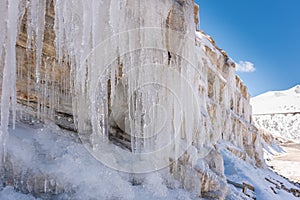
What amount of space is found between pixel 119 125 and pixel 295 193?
936cm

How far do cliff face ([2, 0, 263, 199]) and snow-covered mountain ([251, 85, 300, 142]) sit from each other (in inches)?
1602

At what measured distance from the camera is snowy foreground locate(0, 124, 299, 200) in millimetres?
3082

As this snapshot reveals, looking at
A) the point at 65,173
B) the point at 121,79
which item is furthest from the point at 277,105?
the point at 65,173

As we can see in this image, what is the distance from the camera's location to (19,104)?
14.0 feet

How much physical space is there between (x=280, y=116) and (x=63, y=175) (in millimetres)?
56693

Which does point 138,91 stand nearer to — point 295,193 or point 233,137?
point 295,193

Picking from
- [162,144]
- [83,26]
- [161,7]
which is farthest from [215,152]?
[83,26]

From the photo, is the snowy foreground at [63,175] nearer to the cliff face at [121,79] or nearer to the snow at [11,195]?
the snow at [11,195]

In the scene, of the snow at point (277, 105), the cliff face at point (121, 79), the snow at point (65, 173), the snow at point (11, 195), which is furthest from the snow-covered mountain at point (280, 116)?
the snow at point (11, 195)

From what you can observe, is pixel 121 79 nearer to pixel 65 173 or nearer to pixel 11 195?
pixel 65 173

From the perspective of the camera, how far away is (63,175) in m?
3.33

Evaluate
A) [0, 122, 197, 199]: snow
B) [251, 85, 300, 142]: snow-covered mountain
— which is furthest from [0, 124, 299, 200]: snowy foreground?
[251, 85, 300, 142]: snow-covered mountain

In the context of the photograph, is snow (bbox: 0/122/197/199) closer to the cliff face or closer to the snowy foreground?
the snowy foreground

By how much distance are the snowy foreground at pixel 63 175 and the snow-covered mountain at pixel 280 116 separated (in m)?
42.3
